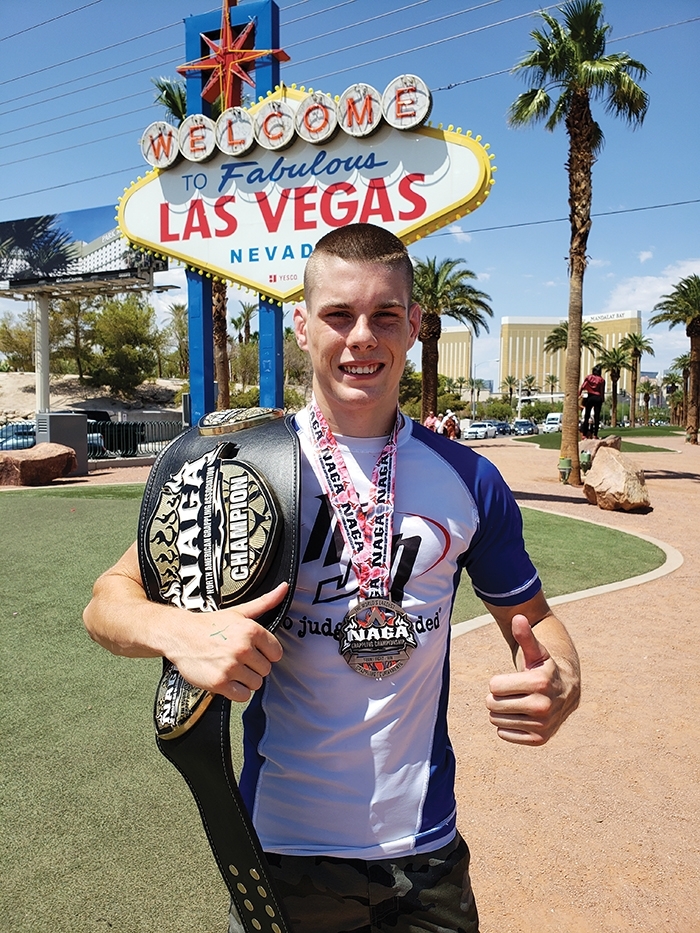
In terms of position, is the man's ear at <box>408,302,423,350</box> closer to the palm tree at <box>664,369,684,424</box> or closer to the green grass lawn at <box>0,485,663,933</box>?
the green grass lawn at <box>0,485,663,933</box>

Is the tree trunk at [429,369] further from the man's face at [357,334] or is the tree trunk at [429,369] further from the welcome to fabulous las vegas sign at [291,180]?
the man's face at [357,334]

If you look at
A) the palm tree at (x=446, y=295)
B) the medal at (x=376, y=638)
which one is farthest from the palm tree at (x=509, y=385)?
the medal at (x=376, y=638)

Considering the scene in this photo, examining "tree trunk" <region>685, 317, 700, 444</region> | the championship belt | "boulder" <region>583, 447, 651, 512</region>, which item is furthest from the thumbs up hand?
"tree trunk" <region>685, 317, 700, 444</region>

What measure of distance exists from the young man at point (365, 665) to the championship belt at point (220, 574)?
117 millimetres

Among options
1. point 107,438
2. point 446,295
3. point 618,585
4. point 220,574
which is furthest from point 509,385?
point 220,574

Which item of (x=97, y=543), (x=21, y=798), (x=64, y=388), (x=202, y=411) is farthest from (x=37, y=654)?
(x=64, y=388)

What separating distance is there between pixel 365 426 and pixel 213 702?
701 millimetres

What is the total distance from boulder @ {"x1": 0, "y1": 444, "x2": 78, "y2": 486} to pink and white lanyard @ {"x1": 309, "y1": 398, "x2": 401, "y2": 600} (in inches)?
540

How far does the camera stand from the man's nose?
1.51m

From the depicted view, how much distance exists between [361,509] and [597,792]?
275cm

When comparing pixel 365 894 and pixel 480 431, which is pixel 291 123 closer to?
pixel 365 894

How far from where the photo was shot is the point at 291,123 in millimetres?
10586

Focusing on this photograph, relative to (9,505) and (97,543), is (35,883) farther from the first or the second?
(9,505)

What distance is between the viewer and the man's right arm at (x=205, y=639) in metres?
1.16
